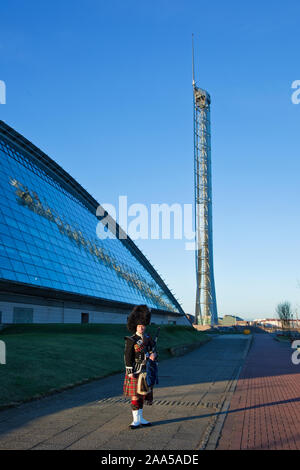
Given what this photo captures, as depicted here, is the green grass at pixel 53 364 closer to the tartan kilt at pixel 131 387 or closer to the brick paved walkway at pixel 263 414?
the tartan kilt at pixel 131 387

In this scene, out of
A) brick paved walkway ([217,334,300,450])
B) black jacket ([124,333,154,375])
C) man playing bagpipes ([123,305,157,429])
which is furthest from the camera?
black jacket ([124,333,154,375])

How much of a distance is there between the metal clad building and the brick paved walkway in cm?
1504

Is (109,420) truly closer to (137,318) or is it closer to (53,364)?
(137,318)

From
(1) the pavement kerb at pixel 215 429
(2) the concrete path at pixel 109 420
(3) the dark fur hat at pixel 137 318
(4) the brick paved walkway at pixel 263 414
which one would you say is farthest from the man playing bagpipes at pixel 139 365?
(4) the brick paved walkway at pixel 263 414

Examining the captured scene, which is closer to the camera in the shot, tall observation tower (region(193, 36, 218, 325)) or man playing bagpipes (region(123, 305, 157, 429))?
man playing bagpipes (region(123, 305, 157, 429))

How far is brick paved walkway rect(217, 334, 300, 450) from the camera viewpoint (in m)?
6.82

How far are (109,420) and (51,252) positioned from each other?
2404 cm

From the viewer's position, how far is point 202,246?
96.8m

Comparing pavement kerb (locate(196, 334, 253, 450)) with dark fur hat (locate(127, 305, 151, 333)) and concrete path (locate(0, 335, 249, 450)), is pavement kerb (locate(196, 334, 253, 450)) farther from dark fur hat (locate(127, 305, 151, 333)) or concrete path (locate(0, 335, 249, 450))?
dark fur hat (locate(127, 305, 151, 333))

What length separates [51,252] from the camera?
31.2 metres

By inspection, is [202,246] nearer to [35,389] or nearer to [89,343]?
[89,343]

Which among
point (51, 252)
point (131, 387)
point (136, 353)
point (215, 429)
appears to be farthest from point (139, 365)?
point (51, 252)

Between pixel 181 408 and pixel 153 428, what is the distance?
84.8 inches

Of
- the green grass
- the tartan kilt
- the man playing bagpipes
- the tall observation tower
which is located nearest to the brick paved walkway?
the man playing bagpipes
